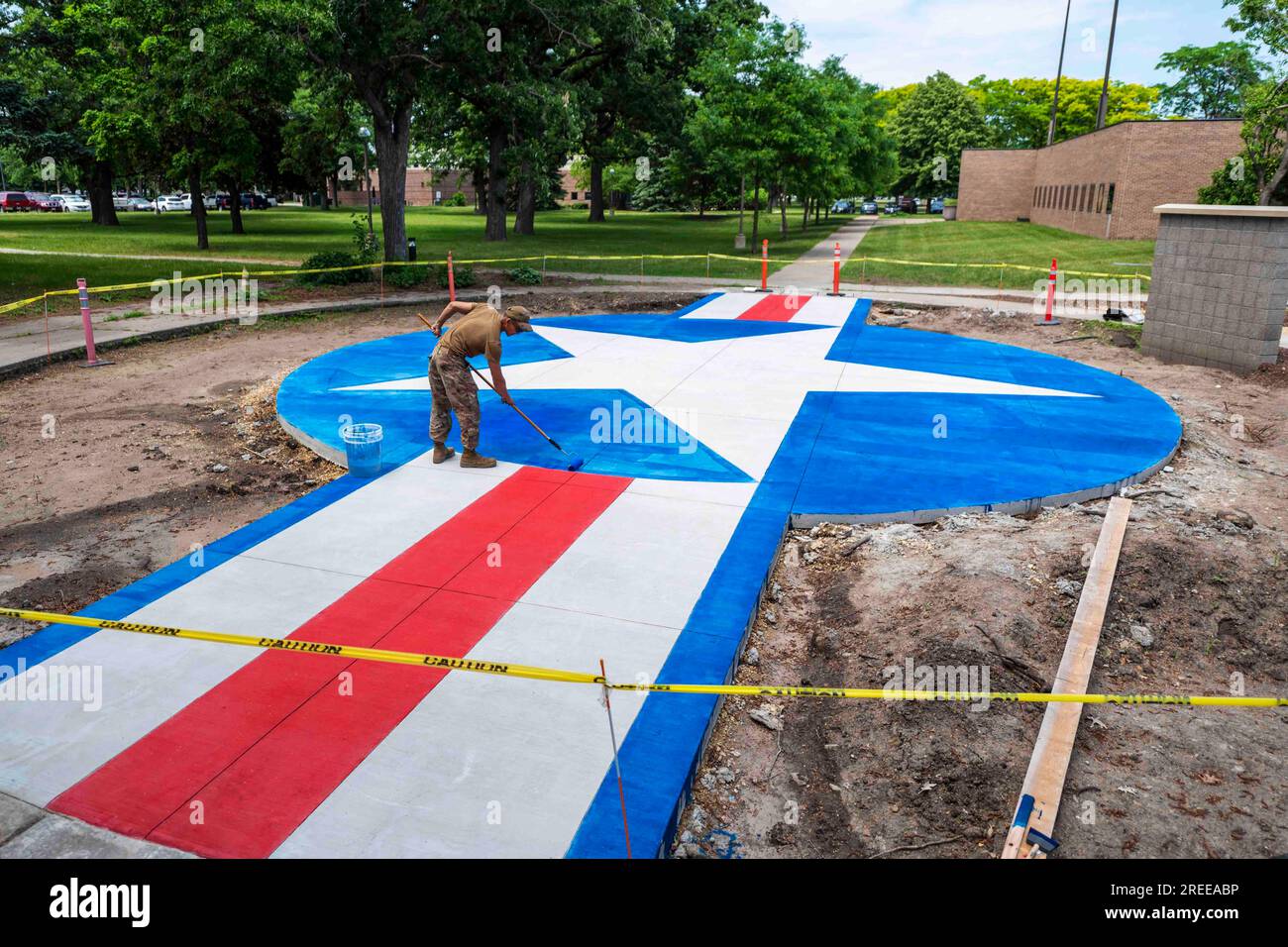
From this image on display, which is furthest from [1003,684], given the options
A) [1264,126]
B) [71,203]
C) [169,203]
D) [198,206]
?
[71,203]

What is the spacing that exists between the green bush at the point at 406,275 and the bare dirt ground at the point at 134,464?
6.72m

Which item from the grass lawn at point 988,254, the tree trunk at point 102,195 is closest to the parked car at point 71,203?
the tree trunk at point 102,195

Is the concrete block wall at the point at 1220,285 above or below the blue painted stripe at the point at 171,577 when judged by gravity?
above

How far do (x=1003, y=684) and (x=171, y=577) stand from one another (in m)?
6.12

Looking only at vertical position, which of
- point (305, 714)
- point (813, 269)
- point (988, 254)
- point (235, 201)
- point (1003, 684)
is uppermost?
point (235, 201)

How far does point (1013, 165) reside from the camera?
203ft

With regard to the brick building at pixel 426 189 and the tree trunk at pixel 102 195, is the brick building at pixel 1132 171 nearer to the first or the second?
the tree trunk at pixel 102 195

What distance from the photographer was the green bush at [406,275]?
23.3 metres

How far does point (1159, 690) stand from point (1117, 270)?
26.8m

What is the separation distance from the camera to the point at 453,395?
912 cm

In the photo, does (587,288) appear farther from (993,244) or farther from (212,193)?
(212,193)

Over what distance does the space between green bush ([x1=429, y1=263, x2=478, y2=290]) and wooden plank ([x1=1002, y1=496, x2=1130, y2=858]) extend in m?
18.8

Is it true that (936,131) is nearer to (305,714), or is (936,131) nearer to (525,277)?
(525,277)

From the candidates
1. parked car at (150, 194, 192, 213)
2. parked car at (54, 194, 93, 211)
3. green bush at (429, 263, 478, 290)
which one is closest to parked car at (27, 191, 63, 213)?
parked car at (54, 194, 93, 211)
